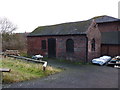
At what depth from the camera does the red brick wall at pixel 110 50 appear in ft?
51.2

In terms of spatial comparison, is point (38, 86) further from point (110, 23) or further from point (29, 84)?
point (110, 23)

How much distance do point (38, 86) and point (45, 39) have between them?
12.1 m

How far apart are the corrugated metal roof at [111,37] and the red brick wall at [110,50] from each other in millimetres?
604

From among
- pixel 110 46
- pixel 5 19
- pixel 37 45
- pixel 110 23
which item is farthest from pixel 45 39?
pixel 5 19

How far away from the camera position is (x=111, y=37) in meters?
17.3

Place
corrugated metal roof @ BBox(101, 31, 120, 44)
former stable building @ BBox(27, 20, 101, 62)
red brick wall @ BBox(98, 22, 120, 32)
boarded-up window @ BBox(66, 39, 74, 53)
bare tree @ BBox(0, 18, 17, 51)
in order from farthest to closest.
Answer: bare tree @ BBox(0, 18, 17, 51), red brick wall @ BBox(98, 22, 120, 32), corrugated metal roof @ BBox(101, 31, 120, 44), boarded-up window @ BBox(66, 39, 74, 53), former stable building @ BBox(27, 20, 101, 62)

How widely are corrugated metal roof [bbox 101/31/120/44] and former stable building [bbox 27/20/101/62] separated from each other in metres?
1.87

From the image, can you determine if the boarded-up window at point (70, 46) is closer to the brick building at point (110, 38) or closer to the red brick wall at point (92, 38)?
the red brick wall at point (92, 38)

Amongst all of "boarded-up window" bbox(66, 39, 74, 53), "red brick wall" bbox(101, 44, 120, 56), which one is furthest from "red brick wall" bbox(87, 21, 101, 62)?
"boarded-up window" bbox(66, 39, 74, 53)

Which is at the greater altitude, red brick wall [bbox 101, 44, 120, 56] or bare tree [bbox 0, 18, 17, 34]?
bare tree [bbox 0, 18, 17, 34]

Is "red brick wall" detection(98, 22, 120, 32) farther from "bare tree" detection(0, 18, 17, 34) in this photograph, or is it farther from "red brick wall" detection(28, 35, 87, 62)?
"bare tree" detection(0, 18, 17, 34)

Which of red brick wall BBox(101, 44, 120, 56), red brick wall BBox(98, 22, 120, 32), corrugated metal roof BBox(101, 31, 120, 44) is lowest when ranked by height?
red brick wall BBox(101, 44, 120, 56)

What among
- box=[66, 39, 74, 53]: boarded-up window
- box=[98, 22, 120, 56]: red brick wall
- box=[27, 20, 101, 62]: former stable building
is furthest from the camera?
box=[98, 22, 120, 56]: red brick wall

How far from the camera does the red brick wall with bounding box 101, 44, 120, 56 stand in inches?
615
